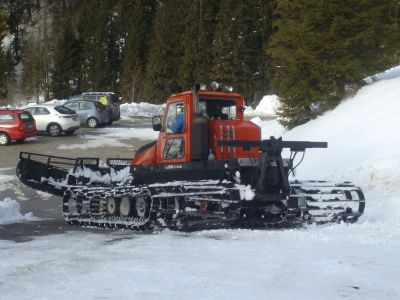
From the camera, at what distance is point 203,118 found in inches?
437

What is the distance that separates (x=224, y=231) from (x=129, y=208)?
2.53m

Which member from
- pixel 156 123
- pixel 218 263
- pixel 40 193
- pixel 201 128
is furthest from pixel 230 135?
pixel 40 193

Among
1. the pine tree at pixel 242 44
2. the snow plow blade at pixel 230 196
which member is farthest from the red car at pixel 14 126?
the pine tree at pixel 242 44

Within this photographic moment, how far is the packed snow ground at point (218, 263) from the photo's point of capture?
251 inches

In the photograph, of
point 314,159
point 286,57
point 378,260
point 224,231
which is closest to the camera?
point 378,260

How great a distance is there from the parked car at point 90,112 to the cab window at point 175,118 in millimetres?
24126

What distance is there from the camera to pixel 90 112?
3541 cm

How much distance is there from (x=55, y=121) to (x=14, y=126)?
3.49 m

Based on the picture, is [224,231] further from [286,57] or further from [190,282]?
[286,57]

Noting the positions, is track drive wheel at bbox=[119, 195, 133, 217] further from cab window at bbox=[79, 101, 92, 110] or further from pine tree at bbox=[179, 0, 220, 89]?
pine tree at bbox=[179, 0, 220, 89]

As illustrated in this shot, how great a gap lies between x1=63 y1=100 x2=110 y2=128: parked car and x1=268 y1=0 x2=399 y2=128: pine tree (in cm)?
1638

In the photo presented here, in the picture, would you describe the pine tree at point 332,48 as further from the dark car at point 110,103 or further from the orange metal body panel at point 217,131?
the dark car at point 110,103

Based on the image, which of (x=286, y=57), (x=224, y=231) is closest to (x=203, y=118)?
(x=224, y=231)

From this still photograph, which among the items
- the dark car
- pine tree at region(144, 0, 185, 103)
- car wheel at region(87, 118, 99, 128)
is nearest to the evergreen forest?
pine tree at region(144, 0, 185, 103)
